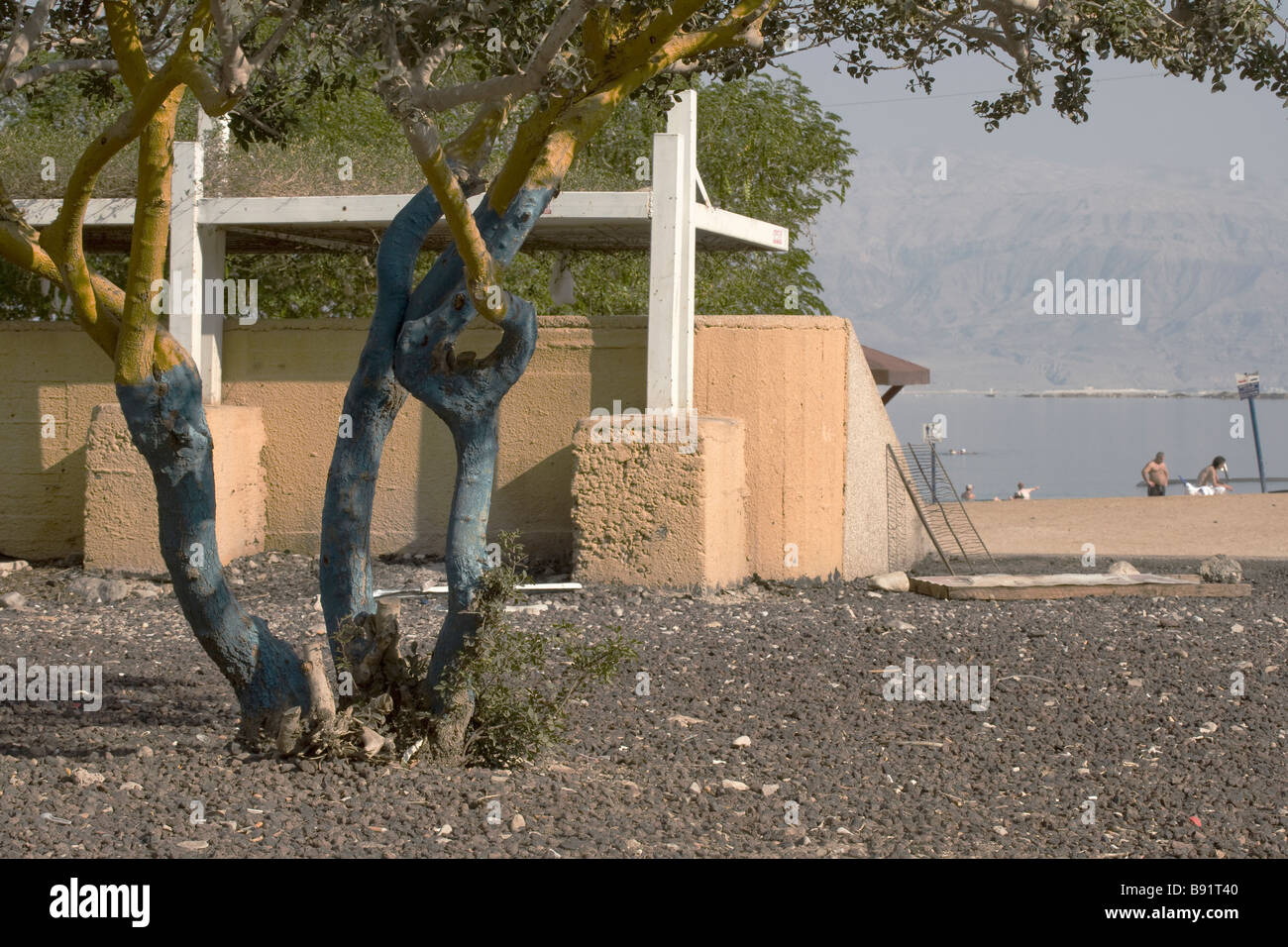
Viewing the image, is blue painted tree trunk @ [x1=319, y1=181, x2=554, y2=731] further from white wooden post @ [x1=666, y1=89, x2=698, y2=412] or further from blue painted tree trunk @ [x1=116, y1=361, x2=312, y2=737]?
white wooden post @ [x1=666, y1=89, x2=698, y2=412]

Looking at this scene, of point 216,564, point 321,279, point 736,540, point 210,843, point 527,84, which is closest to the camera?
point 210,843

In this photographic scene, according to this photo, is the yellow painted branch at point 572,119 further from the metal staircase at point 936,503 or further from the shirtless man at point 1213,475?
the shirtless man at point 1213,475

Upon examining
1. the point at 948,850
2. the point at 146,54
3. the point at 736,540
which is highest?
the point at 146,54

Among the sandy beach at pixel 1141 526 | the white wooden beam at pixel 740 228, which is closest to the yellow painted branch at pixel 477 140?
the white wooden beam at pixel 740 228

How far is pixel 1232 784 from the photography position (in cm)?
579

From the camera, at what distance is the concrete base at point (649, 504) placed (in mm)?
9625

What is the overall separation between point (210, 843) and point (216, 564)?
1263mm

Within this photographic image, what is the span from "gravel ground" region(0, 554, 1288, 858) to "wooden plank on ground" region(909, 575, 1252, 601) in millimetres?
580

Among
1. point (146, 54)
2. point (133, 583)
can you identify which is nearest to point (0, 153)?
point (133, 583)

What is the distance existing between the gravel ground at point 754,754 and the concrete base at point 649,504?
41 centimetres

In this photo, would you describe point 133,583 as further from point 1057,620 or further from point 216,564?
point 1057,620

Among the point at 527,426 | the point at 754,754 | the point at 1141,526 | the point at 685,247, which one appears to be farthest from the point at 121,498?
the point at 1141,526

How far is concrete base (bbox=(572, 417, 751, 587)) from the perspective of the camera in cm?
962

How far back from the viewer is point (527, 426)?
11055mm
